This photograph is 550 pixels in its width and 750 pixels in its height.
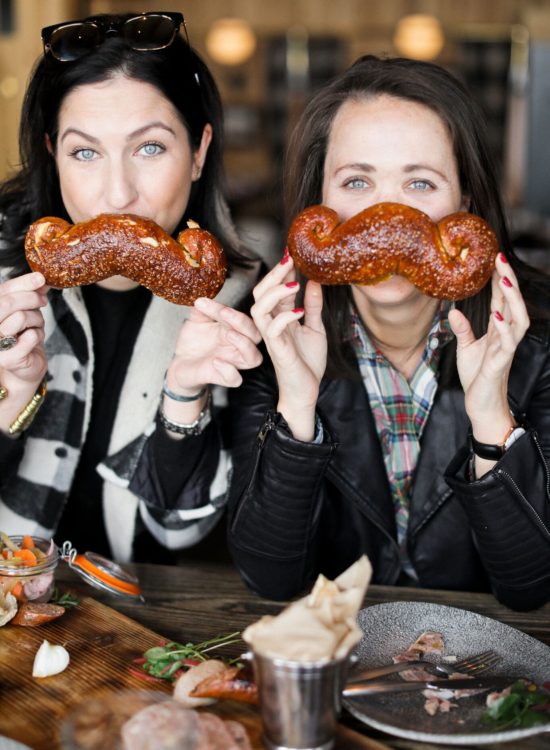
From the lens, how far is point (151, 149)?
2156 millimetres

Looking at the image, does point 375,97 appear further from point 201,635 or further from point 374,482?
point 201,635

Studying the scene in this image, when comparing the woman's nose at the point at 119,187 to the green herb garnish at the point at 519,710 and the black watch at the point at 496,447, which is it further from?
the green herb garnish at the point at 519,710

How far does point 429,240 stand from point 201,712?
110 centimetres

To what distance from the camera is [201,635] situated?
1780mm

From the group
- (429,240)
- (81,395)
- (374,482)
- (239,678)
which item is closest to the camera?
(239,678)

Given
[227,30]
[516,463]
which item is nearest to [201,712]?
[516,463]

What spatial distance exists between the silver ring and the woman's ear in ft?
2.36

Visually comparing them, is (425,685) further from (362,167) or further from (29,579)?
(362,167)

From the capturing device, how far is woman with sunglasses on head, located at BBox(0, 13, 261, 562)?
2.10 meters

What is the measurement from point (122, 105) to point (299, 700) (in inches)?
59.0

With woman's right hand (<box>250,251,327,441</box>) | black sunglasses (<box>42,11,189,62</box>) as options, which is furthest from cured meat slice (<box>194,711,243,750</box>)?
black sunglasses (<box>42,11,189,62</box>)

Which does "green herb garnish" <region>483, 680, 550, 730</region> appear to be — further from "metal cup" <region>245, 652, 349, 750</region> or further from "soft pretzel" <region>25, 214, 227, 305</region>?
"soft pretzel" <region>25, 214, 227, 305</region>

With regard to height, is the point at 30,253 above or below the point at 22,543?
above

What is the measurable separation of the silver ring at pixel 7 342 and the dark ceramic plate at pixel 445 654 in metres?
1.01
